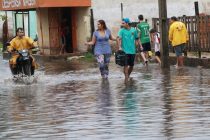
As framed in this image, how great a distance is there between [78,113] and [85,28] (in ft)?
74.3

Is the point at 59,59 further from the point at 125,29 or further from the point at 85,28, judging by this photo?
the point at 125,29

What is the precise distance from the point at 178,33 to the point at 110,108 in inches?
433

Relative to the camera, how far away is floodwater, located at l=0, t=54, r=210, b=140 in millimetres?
9484

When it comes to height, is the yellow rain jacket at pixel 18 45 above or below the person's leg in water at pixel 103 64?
above

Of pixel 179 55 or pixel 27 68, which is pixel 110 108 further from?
pixel 179 55

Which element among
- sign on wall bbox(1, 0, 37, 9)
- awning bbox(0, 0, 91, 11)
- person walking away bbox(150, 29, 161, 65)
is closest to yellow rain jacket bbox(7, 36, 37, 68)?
person walking away bbox(150, 29, 161, 65)

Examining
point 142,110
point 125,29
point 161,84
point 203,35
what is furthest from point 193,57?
point 142,110

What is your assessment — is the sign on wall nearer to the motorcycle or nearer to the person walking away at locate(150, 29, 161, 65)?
the person walking away at locate(150, 29, 161, 65)

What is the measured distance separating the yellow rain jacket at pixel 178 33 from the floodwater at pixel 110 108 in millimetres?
3158

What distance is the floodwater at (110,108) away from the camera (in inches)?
373

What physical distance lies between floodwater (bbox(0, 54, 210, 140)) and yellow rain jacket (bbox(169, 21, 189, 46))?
10.4ft

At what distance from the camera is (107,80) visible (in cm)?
1855

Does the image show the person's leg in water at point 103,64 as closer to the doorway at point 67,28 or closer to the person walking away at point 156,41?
the person walking away at point 156,41

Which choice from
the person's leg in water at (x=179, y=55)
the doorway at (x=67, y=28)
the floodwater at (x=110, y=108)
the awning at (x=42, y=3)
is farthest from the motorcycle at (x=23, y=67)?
the doorway at (x=67, y=28)
